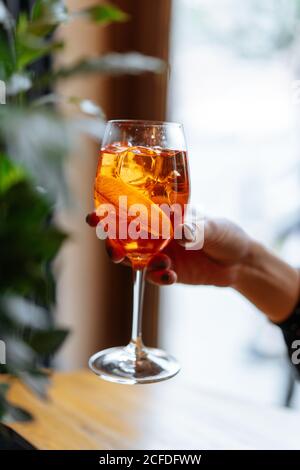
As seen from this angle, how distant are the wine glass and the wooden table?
213 mm

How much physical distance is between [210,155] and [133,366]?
194 centimetres

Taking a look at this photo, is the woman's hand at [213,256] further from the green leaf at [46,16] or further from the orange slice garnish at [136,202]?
the green leaf at [46,16]

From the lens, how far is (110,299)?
10.1 ft

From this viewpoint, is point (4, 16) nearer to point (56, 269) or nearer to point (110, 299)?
point (56, 269)

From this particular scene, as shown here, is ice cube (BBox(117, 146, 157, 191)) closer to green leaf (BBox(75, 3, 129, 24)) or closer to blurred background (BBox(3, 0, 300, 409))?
green leaf (BBox(75, 3, 129, 24))

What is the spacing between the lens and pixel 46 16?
24.4 inches

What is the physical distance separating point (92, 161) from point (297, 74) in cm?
98

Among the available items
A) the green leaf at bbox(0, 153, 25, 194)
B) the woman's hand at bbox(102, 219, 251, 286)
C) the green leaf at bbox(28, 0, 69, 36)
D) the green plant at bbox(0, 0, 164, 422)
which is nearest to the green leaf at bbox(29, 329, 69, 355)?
the green plant at bbox(0, 0, 164, 422)

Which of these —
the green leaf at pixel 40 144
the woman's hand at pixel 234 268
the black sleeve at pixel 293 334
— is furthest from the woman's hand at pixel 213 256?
the green leaf at pixel 40 144

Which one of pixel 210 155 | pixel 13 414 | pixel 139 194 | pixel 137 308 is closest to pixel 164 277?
pixel 137 308

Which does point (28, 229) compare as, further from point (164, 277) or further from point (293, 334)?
point (293, 334)

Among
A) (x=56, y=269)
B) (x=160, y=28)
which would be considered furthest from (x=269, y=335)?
(x=160, y=28)

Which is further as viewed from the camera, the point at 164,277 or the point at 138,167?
the point at 164,277

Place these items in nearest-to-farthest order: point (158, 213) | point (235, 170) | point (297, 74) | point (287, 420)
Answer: point (158, 213)
point (287, 420)
point (297, 74)
point (235, 170)
